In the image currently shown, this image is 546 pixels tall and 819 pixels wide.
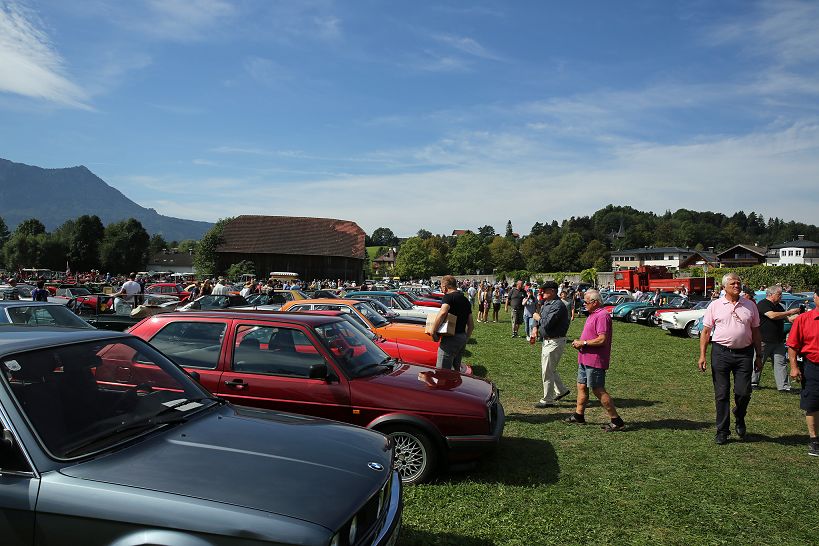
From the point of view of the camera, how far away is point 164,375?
12.0 feet

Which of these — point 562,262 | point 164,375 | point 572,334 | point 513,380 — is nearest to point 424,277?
point 562,262

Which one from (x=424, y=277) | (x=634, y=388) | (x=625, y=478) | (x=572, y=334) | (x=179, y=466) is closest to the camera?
(x=179, y=466)

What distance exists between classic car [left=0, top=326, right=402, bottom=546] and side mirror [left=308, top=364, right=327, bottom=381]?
1315mm

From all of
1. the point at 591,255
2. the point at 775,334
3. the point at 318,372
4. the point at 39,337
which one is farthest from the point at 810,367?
the point at 591,255

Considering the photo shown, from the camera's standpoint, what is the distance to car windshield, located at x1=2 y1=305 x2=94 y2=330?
881 cm

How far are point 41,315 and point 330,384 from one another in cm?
719

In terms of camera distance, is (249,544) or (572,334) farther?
(572,334)

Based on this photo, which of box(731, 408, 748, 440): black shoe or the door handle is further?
box(731, 408, 748, 440): black shoe

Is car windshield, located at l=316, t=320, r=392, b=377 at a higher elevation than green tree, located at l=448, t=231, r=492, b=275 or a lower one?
lower

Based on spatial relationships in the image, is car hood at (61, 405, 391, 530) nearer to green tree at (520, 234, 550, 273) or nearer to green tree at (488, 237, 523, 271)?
green tree at (520, 234, 550, 273)

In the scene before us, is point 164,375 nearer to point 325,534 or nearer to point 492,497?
point 325,534

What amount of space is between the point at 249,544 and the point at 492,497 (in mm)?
3000

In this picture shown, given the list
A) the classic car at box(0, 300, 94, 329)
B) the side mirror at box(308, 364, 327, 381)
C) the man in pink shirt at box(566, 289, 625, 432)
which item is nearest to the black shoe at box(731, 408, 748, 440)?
the man in pink shirt at box(566, 289, 625, 432)

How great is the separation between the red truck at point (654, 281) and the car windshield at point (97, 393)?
35957 millimetres
